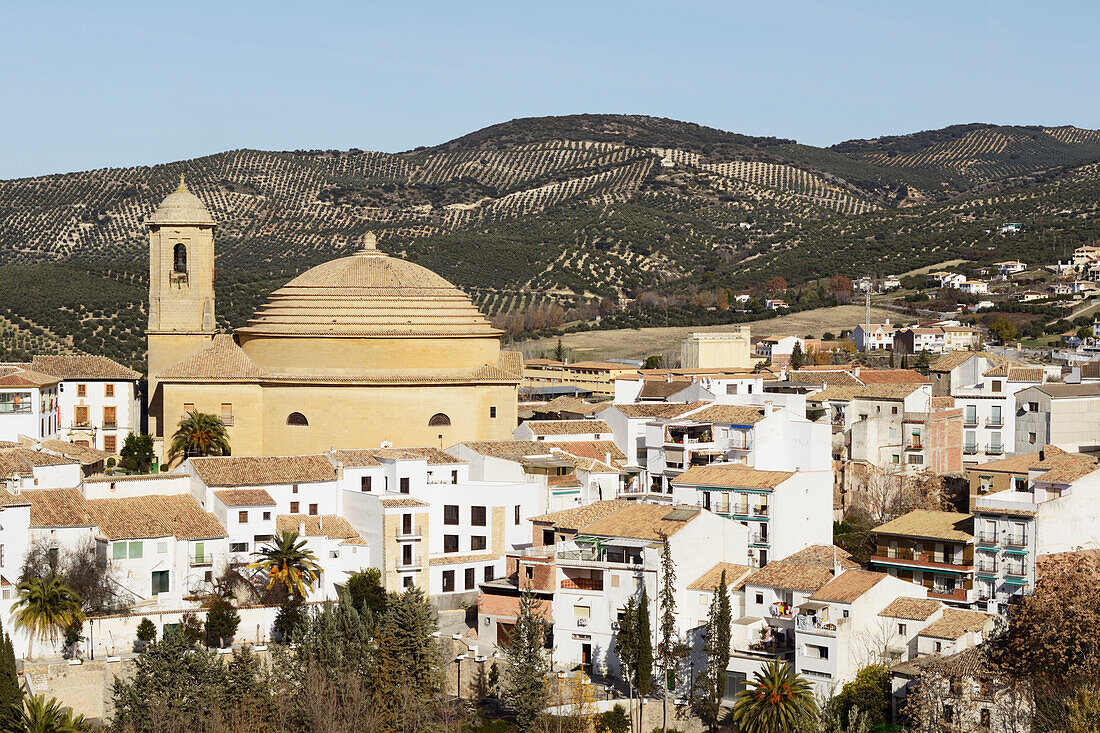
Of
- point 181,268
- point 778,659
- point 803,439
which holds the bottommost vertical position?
point 778,659

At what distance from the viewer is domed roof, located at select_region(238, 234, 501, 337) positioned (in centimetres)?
4831

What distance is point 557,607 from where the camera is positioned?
3722cm

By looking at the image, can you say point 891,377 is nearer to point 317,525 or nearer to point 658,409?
point 658,409

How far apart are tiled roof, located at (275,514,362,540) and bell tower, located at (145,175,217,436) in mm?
12036

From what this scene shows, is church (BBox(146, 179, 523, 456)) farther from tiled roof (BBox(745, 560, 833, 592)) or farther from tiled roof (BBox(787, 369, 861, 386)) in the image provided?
tiled roof (BBox(745, 560, 833, 592))

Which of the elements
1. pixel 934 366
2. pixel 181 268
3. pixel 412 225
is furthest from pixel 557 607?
pixel 412 225

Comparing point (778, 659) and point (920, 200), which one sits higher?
point (920, 200)

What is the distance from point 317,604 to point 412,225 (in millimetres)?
90805

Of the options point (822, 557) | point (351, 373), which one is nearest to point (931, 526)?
point (822, 557)

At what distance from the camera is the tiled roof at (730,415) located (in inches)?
1810

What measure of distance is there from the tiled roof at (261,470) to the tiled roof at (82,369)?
1226 cm

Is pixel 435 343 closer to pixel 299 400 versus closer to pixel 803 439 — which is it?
pixel 299 400

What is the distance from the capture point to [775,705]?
3212cm

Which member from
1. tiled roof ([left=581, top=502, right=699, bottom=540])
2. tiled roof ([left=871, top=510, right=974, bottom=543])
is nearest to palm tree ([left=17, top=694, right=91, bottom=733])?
tiled roof ([left=581, top=502, right=699, bottom=540])
